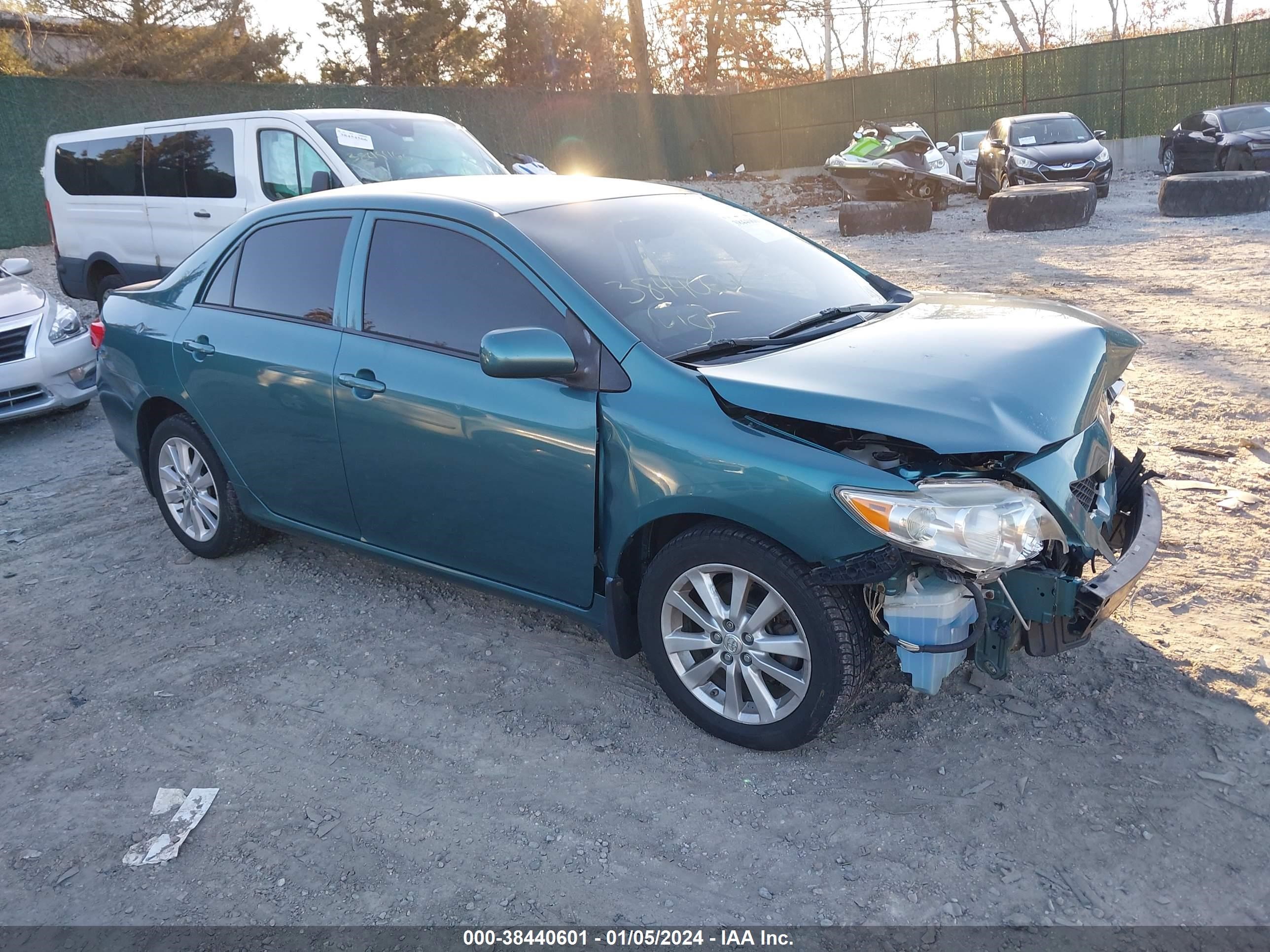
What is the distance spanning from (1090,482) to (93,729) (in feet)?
11.7

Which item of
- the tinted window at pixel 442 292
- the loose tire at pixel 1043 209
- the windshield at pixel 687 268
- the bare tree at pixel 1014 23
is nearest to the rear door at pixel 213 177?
the tinted window at pixel 442 292

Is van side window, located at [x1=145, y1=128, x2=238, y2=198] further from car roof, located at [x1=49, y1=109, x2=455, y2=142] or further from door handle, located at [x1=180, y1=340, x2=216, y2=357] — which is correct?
door handle, located at [x1=180, y1=340, x2=216, y2=357]

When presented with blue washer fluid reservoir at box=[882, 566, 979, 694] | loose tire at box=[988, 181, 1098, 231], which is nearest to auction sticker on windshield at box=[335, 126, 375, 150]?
blue washer fluid reservoir at box=[882, 566, 979, 694]

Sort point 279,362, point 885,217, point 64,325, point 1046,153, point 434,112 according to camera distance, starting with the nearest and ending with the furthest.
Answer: point 279,362 → point 64,325 → point 885,217 → point 1046,153 → point 434,112

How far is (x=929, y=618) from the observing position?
2850mm

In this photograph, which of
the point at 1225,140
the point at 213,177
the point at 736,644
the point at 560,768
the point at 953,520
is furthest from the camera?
the point at 1225,140

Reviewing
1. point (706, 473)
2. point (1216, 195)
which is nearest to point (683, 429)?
point (706, 473)

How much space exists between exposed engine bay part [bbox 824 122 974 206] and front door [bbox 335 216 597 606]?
16.8 meters

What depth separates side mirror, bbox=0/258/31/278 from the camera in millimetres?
7988

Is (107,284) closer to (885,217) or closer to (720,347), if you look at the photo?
(720,347)

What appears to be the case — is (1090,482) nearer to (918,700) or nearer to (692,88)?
(918,700)

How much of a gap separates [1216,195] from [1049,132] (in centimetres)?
443

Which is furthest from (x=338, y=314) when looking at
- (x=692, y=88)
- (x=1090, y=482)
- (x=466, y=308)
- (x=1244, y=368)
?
(x=692, y=88)

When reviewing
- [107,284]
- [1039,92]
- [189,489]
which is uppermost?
[1039,92]
